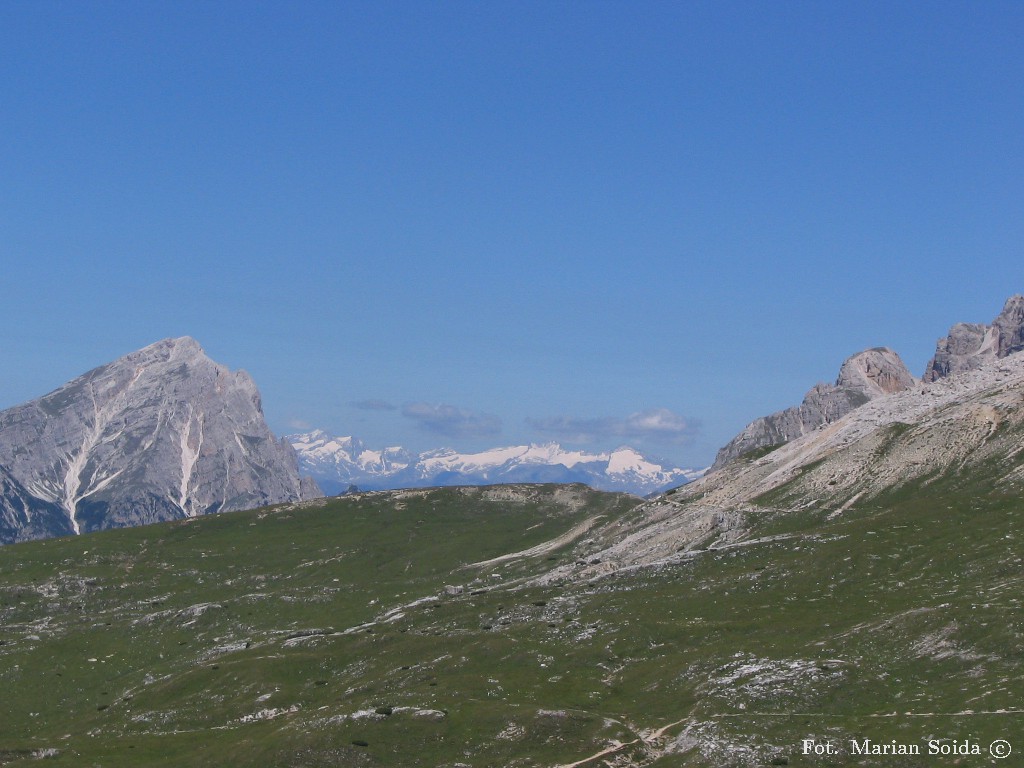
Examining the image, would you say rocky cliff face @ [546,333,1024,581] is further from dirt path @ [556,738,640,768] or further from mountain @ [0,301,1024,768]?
dirt path @ [556,738,640,768]

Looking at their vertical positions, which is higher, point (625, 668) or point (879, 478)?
point (879, 478)

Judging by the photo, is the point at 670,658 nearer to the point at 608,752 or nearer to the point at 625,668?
the point at 625,668

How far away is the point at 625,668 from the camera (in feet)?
405

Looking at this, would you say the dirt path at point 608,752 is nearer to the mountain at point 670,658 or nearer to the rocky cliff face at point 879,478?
the mountain at point 670,658

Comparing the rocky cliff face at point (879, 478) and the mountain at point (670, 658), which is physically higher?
the rocky cliff face at point (879, 478)

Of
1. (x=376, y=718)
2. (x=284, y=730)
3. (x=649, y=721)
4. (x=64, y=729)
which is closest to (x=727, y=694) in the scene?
(x=649, y=721)

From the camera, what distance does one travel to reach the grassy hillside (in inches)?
3765

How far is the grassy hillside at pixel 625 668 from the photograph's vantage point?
95.6m

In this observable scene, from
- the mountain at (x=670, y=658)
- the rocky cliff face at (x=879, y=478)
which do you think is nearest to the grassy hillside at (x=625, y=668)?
the mountain at (x=670, y=658)

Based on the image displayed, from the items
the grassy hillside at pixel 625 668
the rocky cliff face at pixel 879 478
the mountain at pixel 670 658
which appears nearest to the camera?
the mountain at pixel 670 658

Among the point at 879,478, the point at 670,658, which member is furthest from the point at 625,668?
the point at 879,478

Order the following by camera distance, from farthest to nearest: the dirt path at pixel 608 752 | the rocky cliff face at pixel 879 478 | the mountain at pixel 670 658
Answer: the rocky cliff face at pixel 879 478 < the mountain at pixel 670 658 < the dirt path at pixel 608 752

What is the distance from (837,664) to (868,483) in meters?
88.3

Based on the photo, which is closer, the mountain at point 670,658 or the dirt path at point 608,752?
the dirt path at point 608,752
